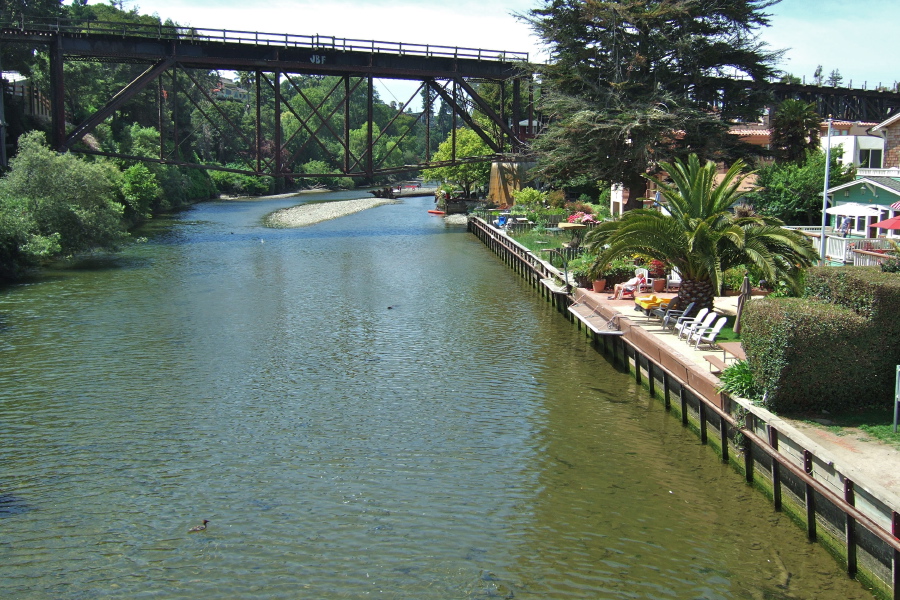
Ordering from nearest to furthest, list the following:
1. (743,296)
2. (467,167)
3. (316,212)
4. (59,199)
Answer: (743,296)
(59,199)
(316,212)
(467,167)

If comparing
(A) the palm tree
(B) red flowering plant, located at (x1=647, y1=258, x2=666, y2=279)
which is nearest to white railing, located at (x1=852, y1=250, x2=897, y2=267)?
(A) the palm tree

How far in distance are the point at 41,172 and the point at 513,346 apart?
94.8ft

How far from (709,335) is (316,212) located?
6428 cm

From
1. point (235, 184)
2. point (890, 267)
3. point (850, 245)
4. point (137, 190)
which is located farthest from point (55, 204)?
point (235, 184)

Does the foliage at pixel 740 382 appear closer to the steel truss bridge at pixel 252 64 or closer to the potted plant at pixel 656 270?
the potted plant at pixel 656 270

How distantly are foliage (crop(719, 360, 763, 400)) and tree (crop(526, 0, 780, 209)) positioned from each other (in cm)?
2498

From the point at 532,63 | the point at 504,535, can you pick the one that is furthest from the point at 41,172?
the point at 504,535

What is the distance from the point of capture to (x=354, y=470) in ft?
55.2

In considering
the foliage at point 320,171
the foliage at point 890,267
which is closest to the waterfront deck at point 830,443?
the foliage at point 890,267

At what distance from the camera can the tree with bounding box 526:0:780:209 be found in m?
41.7

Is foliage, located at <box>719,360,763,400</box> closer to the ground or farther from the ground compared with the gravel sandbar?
closer to the ground

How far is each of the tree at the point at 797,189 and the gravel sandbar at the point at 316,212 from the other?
39.1 m

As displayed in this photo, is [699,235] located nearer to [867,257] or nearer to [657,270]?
[867,257]

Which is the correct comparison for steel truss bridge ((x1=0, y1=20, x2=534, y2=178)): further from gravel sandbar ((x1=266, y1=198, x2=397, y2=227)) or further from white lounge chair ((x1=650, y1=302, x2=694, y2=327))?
white lounge chair ((x1=650, y1=302, x2=694, y2=327))
